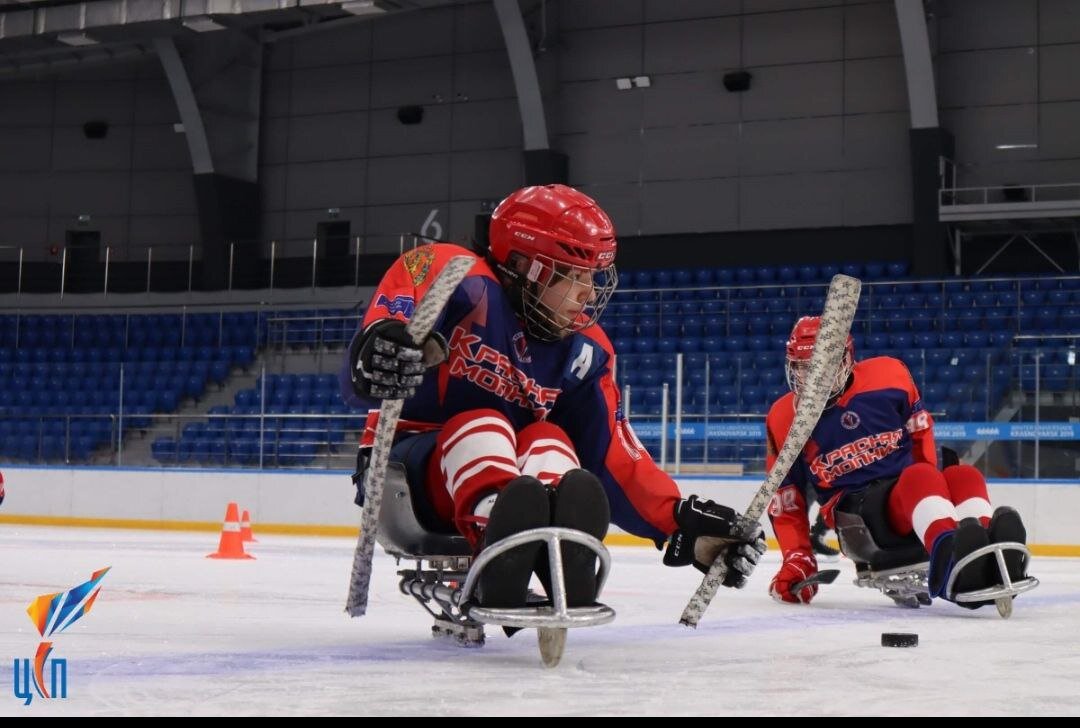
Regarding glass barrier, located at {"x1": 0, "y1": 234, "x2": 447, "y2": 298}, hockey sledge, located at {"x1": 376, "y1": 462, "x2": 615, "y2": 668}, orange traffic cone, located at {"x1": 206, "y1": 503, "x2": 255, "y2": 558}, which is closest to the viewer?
hockey sledge, located at {"x1": 376, "y1": 462, "x2": 615, "y2": 668}

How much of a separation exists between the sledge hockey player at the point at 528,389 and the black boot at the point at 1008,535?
130 cm

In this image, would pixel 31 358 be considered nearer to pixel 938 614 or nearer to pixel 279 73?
pixel 279 73

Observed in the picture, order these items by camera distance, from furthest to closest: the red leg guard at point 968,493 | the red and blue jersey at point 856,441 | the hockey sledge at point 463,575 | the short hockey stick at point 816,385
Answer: the red and blue jersey at point 856,441, the red leg guard at point 968,493, the short hockey stick at point 816,385, the hockey sledge at point 463,575

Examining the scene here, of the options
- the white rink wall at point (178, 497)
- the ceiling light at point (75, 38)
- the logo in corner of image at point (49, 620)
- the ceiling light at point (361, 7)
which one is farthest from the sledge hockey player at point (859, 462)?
the ceiling light at point (75, 38)

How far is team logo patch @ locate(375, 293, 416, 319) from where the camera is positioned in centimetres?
298

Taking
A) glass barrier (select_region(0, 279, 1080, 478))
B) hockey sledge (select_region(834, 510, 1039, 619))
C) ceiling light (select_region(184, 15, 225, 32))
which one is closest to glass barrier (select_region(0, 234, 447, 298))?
glass barrier (select_region(0, 279, 1080, 478))

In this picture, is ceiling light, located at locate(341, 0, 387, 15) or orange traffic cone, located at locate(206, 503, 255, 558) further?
ceiling light, located at locate(341, 0, 387, 15)

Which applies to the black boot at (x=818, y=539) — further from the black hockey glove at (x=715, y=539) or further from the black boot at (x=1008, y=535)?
the black hockey glove at (x=715, y=539)

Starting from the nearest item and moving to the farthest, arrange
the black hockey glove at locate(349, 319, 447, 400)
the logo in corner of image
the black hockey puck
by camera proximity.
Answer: the logo in corner of image → the black hockey glove at locate(349, 319, 447, 400) → the black hockey puck

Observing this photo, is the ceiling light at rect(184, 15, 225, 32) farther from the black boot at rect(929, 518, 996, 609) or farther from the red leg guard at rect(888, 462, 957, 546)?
the black boot at rect(929, 518, 996, 609)

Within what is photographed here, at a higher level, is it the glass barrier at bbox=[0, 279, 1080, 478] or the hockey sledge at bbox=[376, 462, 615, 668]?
the glass barrier at bbox=[0, 279, 1080, 478]

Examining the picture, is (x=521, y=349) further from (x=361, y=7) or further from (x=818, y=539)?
(x=361, y=7)

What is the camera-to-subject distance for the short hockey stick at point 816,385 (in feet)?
10.7

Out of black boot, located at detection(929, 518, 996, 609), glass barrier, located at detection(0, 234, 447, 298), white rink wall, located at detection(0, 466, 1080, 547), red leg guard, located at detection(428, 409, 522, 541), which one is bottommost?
white rink wall, located at detection(0, 466, 1080, 547)
